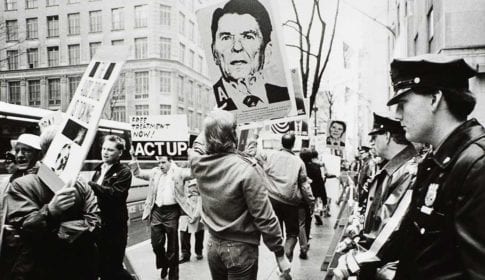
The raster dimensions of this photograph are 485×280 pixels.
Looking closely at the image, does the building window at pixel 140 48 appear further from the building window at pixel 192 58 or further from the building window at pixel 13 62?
the building window at pixel 13 62

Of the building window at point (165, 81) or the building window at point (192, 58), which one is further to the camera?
the building window at point (192, 58)

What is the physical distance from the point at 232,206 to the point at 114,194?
2377 millimetres

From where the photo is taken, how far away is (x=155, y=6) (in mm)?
59344

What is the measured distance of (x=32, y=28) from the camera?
57531 millimetres

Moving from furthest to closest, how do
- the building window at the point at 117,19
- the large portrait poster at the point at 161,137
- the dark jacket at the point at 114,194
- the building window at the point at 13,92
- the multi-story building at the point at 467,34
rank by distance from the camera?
1. the building window at the point at 117,19
2. the building window at the point at 13,92
3. the multi-story building at the point at 467,34
4. the large portrait poster at the point at 161,137
5. the dark jacket at the point at 114,194

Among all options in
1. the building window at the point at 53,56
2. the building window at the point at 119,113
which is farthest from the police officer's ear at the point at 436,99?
the building window at the point at 53,56

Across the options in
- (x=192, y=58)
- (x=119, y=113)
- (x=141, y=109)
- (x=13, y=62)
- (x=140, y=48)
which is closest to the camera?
(x=141, y=109)

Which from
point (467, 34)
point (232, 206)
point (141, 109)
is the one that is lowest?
point (232, 206)

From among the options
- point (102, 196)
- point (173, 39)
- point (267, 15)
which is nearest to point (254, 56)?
point (267, 15)

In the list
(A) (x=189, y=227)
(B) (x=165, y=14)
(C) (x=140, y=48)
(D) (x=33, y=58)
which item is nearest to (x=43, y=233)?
(A) (x=189, y=227)

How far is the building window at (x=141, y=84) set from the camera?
189 feet

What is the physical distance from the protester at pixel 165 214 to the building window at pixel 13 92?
5605 cm

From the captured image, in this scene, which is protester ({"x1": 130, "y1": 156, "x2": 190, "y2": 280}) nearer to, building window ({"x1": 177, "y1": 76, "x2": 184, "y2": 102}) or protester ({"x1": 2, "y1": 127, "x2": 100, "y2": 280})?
protester ({"x1": 2, "y1": 127, "x2": 100, "y2": 280})

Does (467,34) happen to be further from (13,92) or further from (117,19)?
(13,92)
